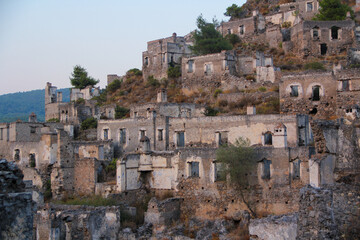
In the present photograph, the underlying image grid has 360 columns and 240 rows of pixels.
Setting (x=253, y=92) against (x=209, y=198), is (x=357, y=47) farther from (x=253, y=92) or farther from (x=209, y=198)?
(x=209, y=198)

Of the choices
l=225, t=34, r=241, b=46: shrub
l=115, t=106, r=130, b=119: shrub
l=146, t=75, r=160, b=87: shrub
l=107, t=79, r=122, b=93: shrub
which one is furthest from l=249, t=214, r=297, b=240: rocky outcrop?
l=107, t=79, r=122, b=93: shrub

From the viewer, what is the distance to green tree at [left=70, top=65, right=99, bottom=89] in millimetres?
53625

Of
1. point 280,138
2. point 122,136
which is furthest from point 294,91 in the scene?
point 122,136

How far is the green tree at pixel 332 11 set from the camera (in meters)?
44.5

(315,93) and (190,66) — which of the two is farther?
(190,66)

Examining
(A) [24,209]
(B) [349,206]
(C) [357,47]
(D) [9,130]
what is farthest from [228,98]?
(A) [24,209]

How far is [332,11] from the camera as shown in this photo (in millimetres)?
44656

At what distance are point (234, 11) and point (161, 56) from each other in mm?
15067

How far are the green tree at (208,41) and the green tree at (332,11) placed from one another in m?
9.03

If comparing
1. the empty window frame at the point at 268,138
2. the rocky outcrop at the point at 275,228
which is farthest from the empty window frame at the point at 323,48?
the rocky outcrop at the point at 275,228

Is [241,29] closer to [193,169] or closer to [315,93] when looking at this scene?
[315,93]

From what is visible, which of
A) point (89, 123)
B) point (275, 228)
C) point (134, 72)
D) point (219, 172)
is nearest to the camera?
point (275, 228)

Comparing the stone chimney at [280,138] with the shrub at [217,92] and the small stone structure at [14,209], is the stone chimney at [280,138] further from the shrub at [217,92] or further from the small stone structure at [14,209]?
the small stone structure at [14,209]

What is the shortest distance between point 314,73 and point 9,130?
21807mm
